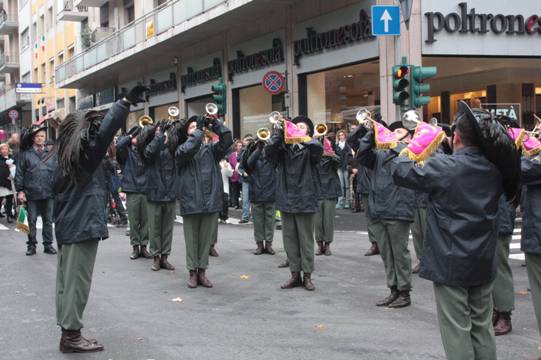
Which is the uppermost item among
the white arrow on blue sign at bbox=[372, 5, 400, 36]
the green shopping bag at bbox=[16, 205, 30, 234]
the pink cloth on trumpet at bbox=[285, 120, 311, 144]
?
the white arrow on blue sign at bbox=[372, 5, 400, 36]

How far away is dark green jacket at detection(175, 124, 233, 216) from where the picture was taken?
8.09 metres

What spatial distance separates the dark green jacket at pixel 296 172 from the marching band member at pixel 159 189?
197cm

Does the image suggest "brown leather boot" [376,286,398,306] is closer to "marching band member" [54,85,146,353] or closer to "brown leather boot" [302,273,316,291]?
"brown leather boot" [302,273,316,291]

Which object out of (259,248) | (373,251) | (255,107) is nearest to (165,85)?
(255,107)

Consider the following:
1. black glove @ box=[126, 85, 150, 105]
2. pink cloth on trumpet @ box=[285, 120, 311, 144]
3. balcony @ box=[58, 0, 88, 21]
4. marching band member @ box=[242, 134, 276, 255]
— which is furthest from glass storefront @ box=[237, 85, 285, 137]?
balcony @ box=[58, 0, 88, 21]

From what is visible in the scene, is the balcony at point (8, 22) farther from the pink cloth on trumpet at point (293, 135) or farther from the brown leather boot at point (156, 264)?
the pink cloth on trumpet at point (293, 135)

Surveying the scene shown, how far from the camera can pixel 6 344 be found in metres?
5.86

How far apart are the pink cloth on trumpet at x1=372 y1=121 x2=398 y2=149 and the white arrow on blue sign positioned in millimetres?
7774

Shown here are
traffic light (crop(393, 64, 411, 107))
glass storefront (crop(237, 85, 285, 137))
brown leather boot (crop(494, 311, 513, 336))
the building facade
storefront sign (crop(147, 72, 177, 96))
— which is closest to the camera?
brown leather boot (crop(494, 311, 513, 336))

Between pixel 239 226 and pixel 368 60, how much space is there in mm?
5551

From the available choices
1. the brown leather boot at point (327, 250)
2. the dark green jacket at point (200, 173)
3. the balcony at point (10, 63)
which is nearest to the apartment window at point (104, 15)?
the balcony at point (10, 63)

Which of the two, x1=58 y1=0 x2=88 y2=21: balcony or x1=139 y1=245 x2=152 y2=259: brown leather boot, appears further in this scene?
x1=58 y1=0 x2=88 y2=21: balcony

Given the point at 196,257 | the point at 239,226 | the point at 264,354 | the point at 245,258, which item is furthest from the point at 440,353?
the point at 239,226

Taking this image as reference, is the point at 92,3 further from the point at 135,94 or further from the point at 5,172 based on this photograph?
the point at 135,94
